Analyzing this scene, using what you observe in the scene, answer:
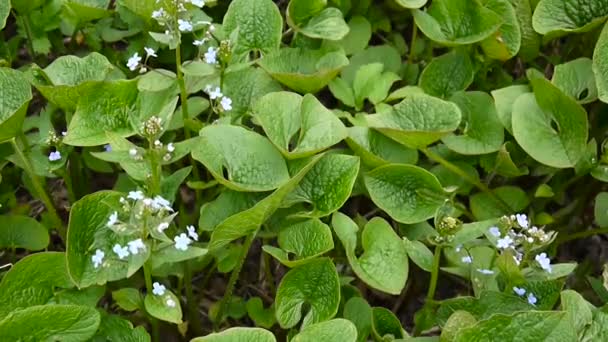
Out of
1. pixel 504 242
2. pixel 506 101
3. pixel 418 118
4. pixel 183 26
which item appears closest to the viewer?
pixel 504 242

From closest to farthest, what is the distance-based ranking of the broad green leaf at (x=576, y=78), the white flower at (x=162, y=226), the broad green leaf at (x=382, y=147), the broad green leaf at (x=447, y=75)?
1. the white flower at (x=162, y=226)
2. the broad green leaf at (x=382, y=147)
3. the broad green leaf at (x=576, y=78)
4. the broad green leaf at (x=447, y=75)

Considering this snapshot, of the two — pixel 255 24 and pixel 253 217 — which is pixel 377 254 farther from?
pixel 255 24

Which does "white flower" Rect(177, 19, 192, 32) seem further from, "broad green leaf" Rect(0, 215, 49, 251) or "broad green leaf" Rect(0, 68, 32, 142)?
"broad green leaf" Rect(0, 215, 49, 251)

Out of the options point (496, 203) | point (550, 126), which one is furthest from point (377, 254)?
point (550, 126)

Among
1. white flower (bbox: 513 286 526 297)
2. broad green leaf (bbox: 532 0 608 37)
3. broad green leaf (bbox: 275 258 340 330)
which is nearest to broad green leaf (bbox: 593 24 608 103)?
broad green leaf (bbox: 532 0 608 37)

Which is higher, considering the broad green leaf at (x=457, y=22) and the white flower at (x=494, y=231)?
the broad green leaf at (x=457, y=22)

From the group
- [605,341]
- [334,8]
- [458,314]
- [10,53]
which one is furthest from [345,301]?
[10,53]

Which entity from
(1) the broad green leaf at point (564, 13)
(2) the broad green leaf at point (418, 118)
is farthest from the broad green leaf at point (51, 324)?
(1) the broad green leaf at point (564, 13)

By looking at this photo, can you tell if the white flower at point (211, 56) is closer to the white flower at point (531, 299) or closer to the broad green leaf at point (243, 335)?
the broad green leaf at point (243, 335)

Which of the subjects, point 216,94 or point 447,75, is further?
point 447,75
